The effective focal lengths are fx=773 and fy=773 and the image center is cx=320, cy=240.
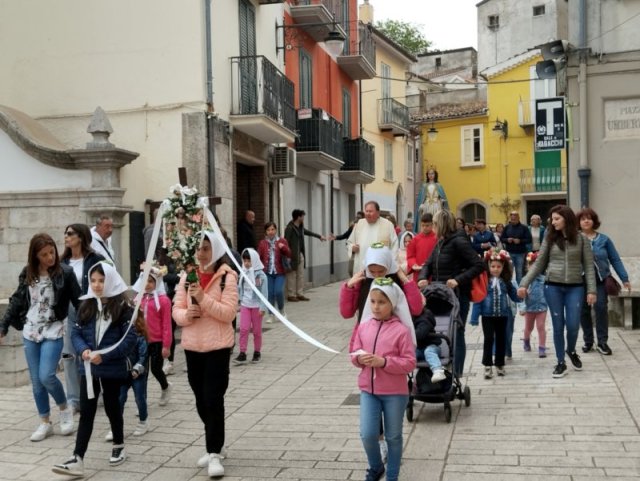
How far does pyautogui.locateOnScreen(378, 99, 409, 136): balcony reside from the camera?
31.2 metres

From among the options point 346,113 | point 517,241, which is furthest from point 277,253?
point 346,113

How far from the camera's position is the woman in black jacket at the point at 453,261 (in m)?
7.84

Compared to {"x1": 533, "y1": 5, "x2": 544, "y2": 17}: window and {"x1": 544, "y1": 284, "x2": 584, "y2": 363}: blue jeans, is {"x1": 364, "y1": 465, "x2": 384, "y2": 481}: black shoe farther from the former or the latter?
{"x1": 533, "y1": 5, "x2": 544, "y2": 17}: window

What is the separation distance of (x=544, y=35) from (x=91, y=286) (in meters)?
43.5

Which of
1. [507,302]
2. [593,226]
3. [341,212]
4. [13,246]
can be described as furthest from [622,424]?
[341,212]

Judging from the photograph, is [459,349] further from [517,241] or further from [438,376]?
[517,241]

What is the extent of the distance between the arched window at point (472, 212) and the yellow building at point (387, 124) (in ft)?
21.2

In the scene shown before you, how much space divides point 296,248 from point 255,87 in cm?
363

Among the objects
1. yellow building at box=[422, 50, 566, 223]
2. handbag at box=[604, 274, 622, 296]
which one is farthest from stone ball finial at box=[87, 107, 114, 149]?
yellow building at box=[422, 50, 566, 223]

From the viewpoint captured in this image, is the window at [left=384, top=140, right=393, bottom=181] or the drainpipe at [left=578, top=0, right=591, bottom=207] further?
the window at [left=384, top=140, right=393, bottom=181]

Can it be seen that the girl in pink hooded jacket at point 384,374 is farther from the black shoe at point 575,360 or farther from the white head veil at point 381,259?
the black shoe at point 575,360

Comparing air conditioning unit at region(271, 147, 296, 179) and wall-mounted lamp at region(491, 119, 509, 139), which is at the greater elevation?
wall-mounted lamp at region(491, 119, 509, 139)

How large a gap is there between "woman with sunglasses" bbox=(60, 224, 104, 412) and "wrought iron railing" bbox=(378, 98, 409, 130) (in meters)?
24.8

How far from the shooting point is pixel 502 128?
1543 inches
